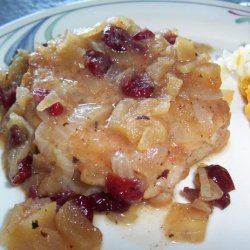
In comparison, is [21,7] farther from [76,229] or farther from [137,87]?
[76,229]

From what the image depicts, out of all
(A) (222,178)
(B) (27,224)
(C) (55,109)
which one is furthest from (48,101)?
(A) (222,178)

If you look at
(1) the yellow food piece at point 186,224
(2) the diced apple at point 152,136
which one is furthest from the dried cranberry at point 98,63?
(1) the yellow food piece at point 186,224

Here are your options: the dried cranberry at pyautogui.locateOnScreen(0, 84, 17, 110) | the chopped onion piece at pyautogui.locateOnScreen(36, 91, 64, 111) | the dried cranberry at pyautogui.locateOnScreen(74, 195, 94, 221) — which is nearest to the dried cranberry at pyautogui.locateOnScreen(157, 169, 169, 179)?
the dried cranberry at pyautogui.locateOnScreen(74, 195, 94, 221)

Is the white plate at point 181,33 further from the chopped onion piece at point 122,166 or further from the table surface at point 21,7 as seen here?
the table surface at point 21,7

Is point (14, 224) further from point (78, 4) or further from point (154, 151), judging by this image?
point (78, 4)

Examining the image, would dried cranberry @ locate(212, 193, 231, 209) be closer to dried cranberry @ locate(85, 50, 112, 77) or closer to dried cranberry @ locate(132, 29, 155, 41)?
dried cranberry @ locate(85, 50, 112, 77)

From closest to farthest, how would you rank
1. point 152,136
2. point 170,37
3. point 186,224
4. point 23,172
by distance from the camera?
point 186,224 → point 152,136 → point 23,172 → point 170,37

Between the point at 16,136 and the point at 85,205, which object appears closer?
the point at 85,205
